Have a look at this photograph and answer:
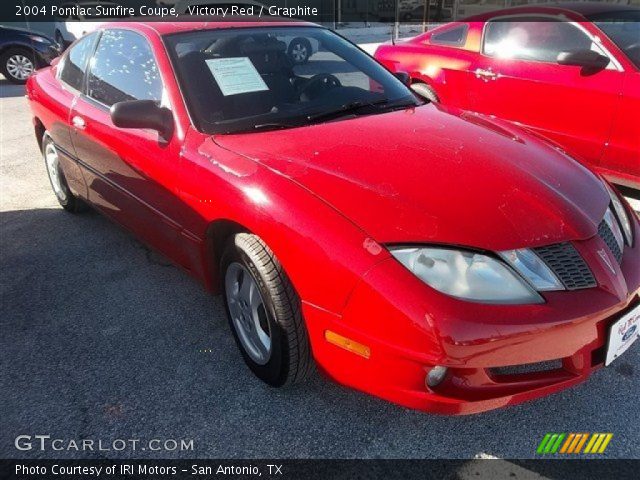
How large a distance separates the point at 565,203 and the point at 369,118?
103cm

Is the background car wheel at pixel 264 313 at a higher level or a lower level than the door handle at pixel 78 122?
lower

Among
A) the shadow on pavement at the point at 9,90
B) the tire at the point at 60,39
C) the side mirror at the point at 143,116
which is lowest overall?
the shadow on pavement at the point at 9,90

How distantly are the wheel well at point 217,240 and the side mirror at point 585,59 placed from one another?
124 inches

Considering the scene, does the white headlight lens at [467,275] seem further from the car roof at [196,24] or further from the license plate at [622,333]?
the car roof at [196,24]

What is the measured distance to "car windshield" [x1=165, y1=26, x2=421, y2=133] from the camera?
2.45 m

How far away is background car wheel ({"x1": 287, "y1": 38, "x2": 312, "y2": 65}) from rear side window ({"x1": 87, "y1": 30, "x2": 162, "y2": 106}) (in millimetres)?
793

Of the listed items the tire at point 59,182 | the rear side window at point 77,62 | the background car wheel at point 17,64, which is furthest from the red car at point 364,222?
Result: the background car wheel at point 17,64

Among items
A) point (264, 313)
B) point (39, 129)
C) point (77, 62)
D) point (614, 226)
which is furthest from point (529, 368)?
point (39, 129)

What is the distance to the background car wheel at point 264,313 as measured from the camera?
1943 millimetres

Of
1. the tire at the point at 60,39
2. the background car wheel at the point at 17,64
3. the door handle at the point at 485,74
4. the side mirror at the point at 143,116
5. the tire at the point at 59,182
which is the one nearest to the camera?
the side mirror at the point at 143,116

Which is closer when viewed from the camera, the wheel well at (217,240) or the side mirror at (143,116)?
the wheel well at (217,240)

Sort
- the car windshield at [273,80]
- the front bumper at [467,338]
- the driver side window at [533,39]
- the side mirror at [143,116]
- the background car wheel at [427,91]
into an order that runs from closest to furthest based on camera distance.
Answer: the front bumper at [467,338] < the side mirror at [143,116] < the car windshield at [273,80] < the driver side window at [533,39] < the background car wheel at [427,91]

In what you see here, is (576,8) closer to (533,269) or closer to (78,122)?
(533,269)

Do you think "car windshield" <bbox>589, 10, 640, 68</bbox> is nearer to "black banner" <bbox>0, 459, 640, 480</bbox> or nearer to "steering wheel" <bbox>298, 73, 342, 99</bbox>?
"steering wheel" <bbox>298, 73, 342, 99</bbox>
